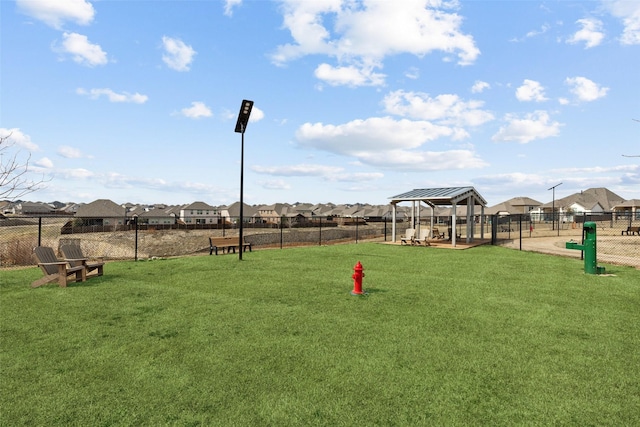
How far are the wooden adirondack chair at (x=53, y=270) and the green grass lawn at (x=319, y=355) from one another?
420 mm

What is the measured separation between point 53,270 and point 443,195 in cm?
1977

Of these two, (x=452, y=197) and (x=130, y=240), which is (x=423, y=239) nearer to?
(x=452, y=197)

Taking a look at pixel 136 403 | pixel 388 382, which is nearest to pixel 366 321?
pixel 388 382

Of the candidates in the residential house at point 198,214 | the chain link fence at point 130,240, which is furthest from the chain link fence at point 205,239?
the residential house at point 198,214

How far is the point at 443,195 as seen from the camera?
22031 millimetres

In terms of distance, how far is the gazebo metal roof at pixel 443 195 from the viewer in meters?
21.8

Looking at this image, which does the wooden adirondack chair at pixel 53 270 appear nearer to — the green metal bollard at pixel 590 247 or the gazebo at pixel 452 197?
the green metal bollard at pixel 590 247

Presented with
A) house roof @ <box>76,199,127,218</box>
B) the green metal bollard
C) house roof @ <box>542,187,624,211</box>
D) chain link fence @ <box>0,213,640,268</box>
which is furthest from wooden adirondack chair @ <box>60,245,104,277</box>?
house roof @ <box>542,187,624,211</box>

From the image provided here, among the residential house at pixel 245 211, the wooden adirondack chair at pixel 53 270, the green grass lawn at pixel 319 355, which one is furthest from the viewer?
the residential house at pixel 245 211

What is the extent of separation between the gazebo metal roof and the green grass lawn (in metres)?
12.8

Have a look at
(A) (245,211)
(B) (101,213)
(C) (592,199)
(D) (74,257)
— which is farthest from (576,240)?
(C) (592,199)

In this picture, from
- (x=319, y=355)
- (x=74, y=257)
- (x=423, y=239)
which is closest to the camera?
(x=319, y=355)

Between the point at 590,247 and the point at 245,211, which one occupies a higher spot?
the point at 245,211

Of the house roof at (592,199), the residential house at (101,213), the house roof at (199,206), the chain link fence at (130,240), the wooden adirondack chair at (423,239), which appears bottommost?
the chain link fence at (130,240)
